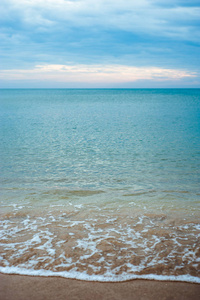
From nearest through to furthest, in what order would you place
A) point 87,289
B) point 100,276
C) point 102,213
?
point 87,289, point 100,276, point 102,213

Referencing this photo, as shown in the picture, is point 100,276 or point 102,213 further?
point 102,213

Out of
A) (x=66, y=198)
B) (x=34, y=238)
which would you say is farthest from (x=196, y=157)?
(x=34, y=238)

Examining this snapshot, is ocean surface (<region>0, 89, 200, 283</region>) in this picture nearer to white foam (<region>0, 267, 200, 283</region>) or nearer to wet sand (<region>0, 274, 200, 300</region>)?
white foam (<region>0, 267, 200, 283</region>)

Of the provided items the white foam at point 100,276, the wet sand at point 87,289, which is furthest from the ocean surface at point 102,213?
the wet sand at point 87,289

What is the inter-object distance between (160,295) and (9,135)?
2311 centimetres

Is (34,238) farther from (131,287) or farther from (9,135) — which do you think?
(9,135)

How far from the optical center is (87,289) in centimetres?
496

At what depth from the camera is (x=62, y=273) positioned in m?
5.44

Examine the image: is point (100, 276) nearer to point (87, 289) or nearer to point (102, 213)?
point (87, 289)

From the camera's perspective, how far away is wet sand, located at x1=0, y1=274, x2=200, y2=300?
4.76 metres

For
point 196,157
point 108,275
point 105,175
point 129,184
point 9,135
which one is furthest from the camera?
point 9,135

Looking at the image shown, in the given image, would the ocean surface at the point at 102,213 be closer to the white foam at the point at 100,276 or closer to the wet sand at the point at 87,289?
the white foam at the point at 100,276

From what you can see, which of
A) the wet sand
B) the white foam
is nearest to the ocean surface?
the white foam

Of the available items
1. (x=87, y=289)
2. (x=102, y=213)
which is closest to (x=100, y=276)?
(x=87, y=289)
